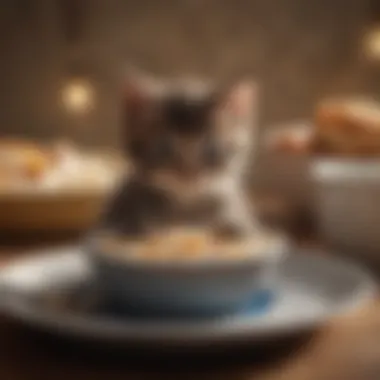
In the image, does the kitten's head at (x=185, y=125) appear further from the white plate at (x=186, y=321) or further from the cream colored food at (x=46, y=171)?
the cream colored food at (x=46, y=171)

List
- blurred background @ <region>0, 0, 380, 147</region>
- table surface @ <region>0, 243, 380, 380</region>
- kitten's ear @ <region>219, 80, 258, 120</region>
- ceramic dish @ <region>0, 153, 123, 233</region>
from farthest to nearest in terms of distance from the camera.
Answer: blurred background @ <region>0, 0, 380, 147</region> < ceramic dish @ <region>0, 153, 123, 233</region> < kitten's ear @ <region>219, 80, 258, 120</region> < table surface @ <region>0, 243, 380, 380</region>

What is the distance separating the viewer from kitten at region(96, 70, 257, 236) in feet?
1.70

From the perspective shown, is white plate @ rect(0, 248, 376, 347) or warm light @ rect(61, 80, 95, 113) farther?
warm light @ rect(61, 80, 95, 113)

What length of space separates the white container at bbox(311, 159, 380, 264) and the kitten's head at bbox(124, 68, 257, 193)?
126mm

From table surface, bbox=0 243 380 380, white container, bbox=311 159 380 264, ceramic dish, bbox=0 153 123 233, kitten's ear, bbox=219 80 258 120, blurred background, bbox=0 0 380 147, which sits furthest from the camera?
blurred background, bbox=0 0 380 147

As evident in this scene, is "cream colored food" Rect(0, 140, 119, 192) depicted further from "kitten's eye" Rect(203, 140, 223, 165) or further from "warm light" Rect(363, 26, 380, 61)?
"warm light" Rect(363, 26, 380, 61)

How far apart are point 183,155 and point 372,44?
0.83 meters

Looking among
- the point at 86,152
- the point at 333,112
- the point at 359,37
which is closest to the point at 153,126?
the point at 333,112

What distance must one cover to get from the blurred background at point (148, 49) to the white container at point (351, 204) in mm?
614

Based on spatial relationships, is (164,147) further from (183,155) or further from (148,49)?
(148,49)

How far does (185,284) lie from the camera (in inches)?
18.7

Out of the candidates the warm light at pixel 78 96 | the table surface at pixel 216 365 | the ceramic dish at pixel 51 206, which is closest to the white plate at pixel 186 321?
the table surface at pixel 216 365

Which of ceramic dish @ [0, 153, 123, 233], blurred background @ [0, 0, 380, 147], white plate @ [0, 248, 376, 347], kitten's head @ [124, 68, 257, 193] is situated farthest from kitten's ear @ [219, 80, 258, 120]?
blurred background @ [0, 0, 380, 147]

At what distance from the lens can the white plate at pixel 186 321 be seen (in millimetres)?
426
